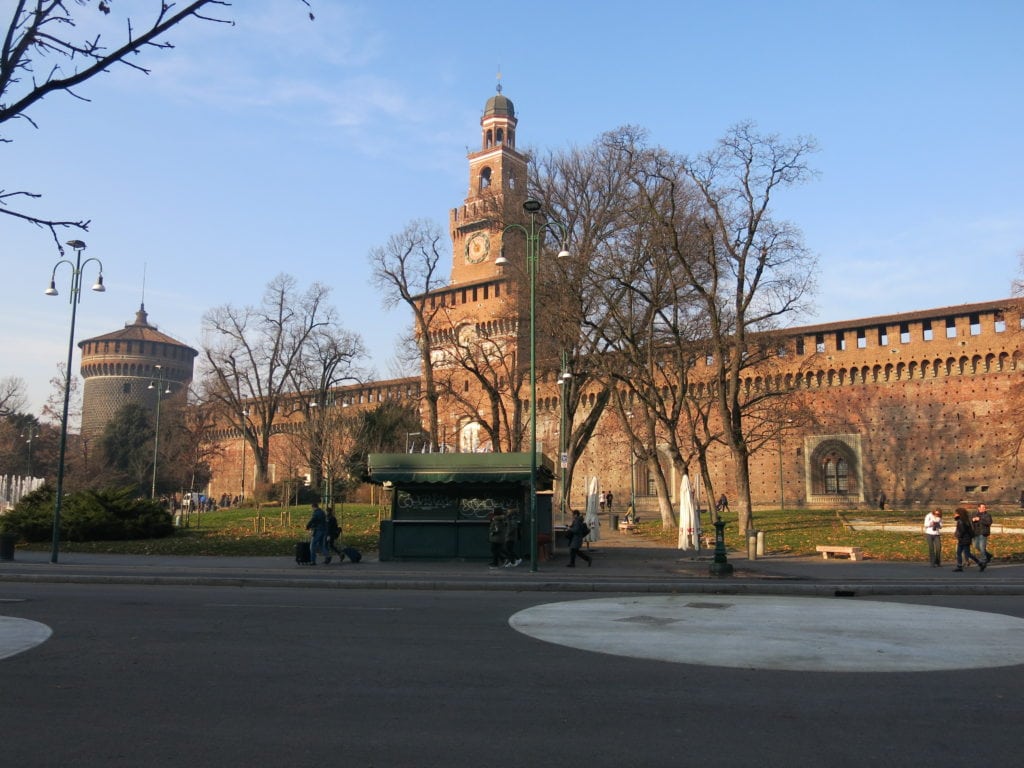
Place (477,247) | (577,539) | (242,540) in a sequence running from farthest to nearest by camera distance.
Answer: (477,247) → (242,540) → (577,539)

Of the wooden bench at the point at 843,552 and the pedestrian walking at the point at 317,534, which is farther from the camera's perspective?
the wooden bench at the point at 843,552

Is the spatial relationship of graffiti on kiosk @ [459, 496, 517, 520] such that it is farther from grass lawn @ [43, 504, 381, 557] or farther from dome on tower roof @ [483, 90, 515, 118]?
dome on tower roof @ [483, 90, 515, 118]

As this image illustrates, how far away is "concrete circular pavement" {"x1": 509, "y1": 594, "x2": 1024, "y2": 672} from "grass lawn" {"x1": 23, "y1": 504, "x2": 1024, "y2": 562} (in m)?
12.5

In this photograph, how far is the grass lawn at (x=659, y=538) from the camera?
2373 cm

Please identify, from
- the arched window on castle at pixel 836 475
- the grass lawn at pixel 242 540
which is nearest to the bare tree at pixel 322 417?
the grass lawn at pixel 242 540

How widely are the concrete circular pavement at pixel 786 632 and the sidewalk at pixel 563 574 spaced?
253cm

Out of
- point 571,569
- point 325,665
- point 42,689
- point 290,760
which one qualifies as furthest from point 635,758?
point 571,569

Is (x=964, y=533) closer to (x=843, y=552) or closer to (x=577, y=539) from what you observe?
(x=843, y=552)

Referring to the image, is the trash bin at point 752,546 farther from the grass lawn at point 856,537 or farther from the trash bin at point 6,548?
the trash bin at point 6,548

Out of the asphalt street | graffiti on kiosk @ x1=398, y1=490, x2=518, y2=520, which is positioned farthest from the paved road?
graffiti on kiosk @ x1=398, y1=490, x2=518, y2=520

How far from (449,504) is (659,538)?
12728 millimetres

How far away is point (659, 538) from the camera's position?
103 ft

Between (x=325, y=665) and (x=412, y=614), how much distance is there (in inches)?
146

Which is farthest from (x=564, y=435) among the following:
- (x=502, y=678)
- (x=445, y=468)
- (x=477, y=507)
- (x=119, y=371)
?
(x=119, y=371)
